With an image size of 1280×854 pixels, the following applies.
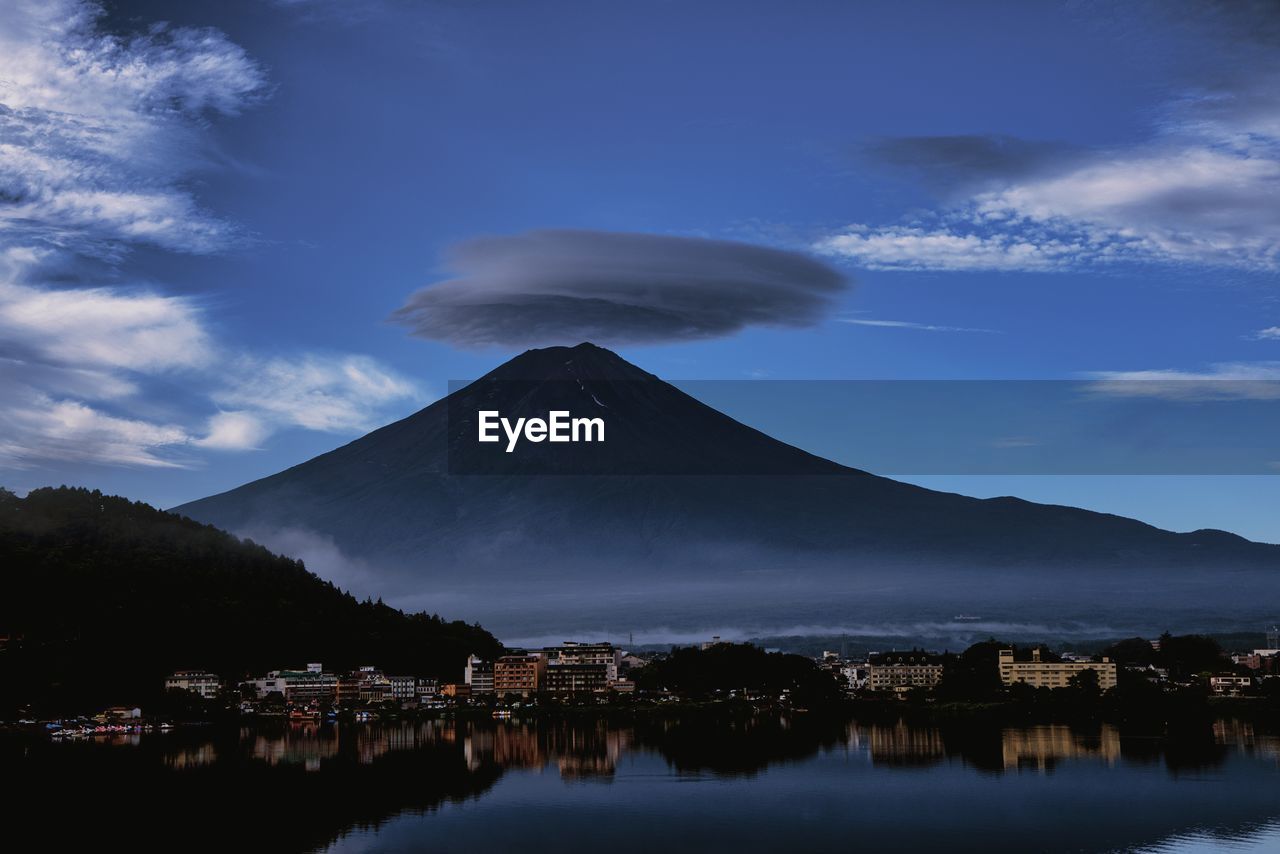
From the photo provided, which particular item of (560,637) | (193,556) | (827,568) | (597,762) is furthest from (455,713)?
(827,568)

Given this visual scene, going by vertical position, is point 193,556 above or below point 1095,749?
above

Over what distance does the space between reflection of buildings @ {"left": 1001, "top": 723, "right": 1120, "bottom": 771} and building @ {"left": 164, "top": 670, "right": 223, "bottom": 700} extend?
48.1m

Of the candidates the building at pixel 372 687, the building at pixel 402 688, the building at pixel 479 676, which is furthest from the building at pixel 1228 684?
the building at pixel 372 687

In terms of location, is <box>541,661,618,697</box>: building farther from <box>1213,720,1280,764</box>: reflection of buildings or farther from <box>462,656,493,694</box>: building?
<box>1213,720,1280,764</box>: reflection of buildings

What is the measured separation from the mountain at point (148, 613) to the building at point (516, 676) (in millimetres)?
6054

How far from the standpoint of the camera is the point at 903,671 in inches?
4579

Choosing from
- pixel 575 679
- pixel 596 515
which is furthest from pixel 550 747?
pixel 596 515

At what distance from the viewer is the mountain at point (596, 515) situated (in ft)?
576

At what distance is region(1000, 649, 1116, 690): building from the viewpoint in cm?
9662

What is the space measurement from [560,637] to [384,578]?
22.3 meters

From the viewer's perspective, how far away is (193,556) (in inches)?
4048

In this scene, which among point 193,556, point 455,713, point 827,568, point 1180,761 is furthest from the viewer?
point 827,568

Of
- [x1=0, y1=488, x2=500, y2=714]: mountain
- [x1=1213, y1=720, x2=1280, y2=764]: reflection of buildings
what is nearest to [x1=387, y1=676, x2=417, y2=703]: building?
[x1=0, y1=488, x2=500, y2=714]: mountain

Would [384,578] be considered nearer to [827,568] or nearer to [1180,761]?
[827,568]
